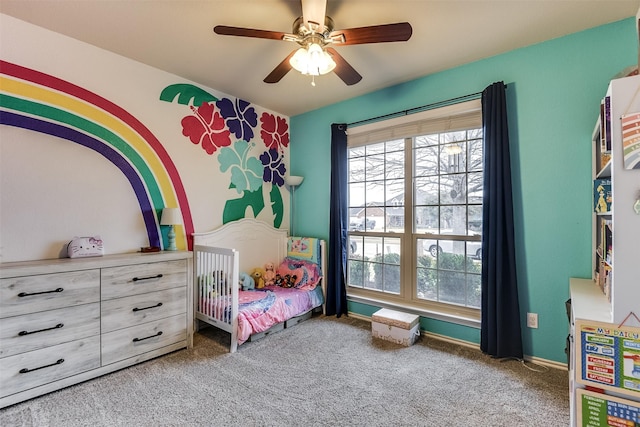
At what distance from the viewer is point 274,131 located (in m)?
3.80

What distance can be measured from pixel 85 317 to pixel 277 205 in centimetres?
225

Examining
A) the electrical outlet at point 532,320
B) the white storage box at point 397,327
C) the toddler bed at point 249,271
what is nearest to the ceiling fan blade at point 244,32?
the toddler bed at point 249,271

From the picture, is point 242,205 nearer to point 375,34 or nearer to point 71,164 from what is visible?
point 71,164

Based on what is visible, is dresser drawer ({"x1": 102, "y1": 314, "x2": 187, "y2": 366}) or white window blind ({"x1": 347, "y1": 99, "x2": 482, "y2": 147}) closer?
dresser drawer ({"x1": 102, "y1": 314, "x2": 187, "y2": 366})

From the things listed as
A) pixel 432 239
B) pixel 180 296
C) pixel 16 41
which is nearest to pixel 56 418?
pixel 180 296

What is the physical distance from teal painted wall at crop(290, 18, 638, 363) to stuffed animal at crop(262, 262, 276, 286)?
2.00 metres

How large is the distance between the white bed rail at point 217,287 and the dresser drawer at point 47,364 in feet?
2.81

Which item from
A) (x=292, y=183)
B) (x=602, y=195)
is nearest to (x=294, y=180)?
(x=292, y=183)

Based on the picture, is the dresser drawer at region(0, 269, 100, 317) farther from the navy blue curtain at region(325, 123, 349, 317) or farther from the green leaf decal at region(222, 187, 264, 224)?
the navy blue curtain at region(325, 123, 349, 317)

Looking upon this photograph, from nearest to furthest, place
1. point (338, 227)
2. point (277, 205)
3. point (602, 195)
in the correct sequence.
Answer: point (602, 195) < point (338, 227) < point (277, 205)

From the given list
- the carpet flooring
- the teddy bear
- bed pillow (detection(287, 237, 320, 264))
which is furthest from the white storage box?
the teddy bear

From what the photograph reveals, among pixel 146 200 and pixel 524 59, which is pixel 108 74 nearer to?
pixel 146 200

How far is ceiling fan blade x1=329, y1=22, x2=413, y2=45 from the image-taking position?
1602mm

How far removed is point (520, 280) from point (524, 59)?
5.68 feet
